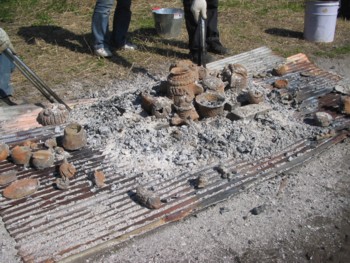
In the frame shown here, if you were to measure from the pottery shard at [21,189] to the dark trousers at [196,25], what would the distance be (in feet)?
8.92

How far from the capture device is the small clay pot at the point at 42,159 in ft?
9.95

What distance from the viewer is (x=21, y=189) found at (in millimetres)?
2771

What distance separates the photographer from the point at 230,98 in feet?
12.7

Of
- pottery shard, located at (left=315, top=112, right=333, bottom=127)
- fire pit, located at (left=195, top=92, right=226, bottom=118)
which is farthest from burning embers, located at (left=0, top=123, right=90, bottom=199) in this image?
pottery shard, located at (left=315, top=112, right=333, bottom=127)

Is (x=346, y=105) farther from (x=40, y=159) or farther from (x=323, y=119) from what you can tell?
(x=40, y=159)

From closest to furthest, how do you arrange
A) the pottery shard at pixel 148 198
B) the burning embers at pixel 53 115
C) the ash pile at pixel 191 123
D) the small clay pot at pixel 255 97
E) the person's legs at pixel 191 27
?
the pottery shard at pixel 148 198 → the ash pile at pixel 191 123 → the burning embers at pixel 53 115 → the small clay pot at pixel 255 97 → the person's legs at pixel 191 27

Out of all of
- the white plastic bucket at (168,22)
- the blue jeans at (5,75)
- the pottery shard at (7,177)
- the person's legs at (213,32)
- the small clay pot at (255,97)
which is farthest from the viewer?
the white plastic bucket at (168,22)

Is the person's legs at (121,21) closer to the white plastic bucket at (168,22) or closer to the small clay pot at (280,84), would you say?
the white plastic bucket at (168,22)

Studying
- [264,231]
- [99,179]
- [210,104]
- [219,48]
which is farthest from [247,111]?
[219,48]

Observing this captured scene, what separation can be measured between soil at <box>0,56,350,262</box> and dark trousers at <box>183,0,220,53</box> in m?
2.48

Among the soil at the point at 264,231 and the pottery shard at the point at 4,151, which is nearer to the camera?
the soil at the point at 264,231

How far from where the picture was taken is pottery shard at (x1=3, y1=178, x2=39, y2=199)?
2.76 metres

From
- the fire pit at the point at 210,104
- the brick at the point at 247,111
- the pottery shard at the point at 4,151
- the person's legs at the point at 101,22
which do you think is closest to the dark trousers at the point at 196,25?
the person's legs at the point at 101,22

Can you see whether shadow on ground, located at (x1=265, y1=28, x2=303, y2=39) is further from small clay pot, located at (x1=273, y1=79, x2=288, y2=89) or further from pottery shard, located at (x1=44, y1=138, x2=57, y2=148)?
pottery shard, located at (x1=44, y1=138, x2=57, y2=148)
